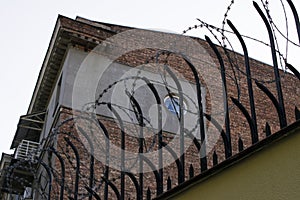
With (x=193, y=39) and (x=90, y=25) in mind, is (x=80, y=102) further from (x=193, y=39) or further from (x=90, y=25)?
(x=193, y=39)

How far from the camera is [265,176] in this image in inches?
104

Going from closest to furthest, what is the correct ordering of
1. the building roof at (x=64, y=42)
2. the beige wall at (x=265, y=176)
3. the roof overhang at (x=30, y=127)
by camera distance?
the beige wall at (x=265, y=176)
the building roof at (x=64, y=42)
the roof overhang at (x=30, y=127)

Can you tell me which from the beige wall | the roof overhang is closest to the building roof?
the roof overhang

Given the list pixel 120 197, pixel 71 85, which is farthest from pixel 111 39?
pixel 120 197

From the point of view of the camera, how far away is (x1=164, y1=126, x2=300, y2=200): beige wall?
97.3 inches

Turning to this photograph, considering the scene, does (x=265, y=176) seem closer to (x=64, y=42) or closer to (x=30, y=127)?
(x=64, y=42)

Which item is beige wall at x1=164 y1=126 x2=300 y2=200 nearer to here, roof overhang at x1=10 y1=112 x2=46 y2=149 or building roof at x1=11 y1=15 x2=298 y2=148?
building roof at x1=11 y1=15 x2=298 y2=148

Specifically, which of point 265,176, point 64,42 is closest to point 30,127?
point 64,42

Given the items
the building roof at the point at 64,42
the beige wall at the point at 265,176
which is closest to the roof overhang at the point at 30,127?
the building roof at the point at 64,42

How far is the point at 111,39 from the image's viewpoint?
13.5 m

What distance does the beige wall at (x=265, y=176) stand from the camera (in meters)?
2.47

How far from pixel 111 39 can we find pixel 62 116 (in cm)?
299

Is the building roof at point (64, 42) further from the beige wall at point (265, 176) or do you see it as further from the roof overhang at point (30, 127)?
the beige wall at point (265, 176)

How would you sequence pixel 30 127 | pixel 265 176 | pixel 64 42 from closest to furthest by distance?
pixel 265 176 < pixel 64 42 < pixel 30 127
